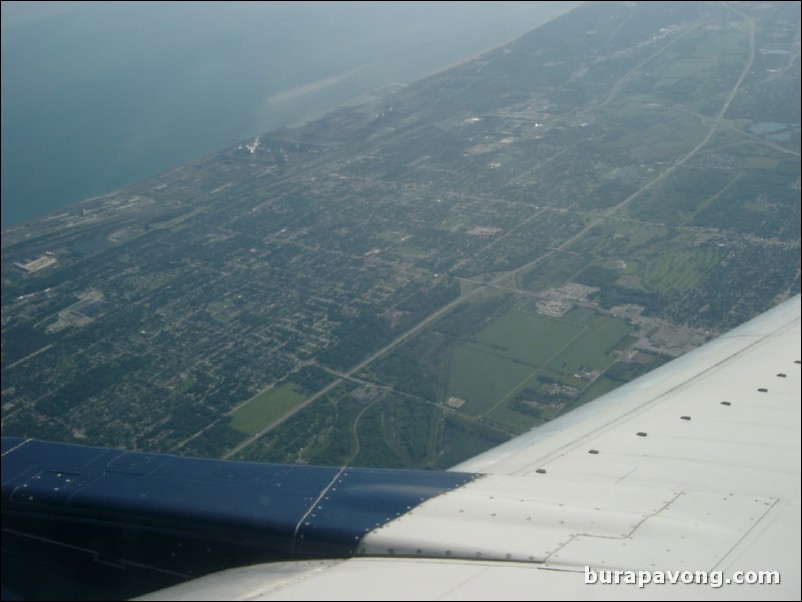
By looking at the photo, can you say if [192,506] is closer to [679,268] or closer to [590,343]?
[590,343]

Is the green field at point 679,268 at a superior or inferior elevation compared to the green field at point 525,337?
inferior

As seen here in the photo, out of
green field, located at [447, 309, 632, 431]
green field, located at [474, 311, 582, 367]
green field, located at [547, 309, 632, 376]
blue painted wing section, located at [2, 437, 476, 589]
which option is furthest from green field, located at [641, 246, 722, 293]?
blue painted wing section, located at [2, 437, 476, 589]

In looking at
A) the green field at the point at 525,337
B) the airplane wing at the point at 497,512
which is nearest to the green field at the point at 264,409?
the green field at the point at 525,337

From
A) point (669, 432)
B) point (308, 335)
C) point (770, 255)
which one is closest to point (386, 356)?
point (308, 335)

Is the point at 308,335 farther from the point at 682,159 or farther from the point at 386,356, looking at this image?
the point at 682,159

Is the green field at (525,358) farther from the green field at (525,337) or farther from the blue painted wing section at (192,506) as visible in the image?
the blue painted wing section at (192,506)

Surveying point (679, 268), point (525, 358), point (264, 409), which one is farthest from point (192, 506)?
point (679, 268)

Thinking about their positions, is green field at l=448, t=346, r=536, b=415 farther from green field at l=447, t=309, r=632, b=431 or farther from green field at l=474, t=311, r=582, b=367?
green field at l=474, t=311, r=582, b=367
